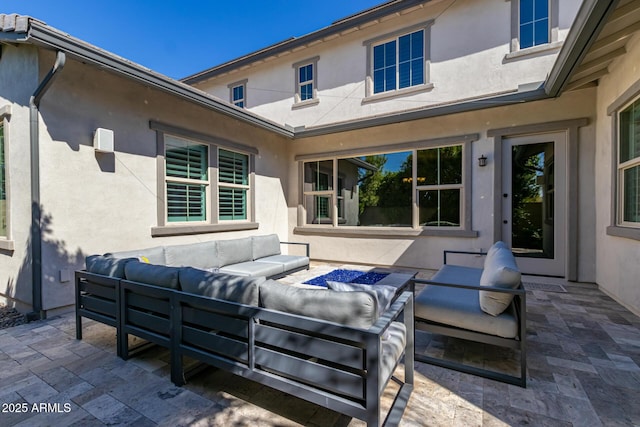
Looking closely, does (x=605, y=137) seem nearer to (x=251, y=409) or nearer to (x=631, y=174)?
Answer: (x=631, y=174)

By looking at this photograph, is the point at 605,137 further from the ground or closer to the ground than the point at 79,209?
further from the ground

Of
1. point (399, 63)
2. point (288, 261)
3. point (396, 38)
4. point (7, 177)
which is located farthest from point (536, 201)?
point (7, 177)

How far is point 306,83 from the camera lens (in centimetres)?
754

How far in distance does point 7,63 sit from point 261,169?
418 centimetres

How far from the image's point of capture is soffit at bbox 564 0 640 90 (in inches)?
110

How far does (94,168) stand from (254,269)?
257cm

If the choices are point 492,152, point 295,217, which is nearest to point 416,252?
point 492,152

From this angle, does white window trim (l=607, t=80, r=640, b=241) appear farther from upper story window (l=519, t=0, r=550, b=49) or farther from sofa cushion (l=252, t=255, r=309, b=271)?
sofa cushion (l=252, t=255, r=309, b=271)

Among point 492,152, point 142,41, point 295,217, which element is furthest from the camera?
point 142,41

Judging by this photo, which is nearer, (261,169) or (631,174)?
(631,174)

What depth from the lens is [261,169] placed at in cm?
685

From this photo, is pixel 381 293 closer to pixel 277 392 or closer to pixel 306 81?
pixel 277 392

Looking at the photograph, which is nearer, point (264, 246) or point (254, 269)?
point (254, 269)

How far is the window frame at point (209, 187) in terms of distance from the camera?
4.71 meters
